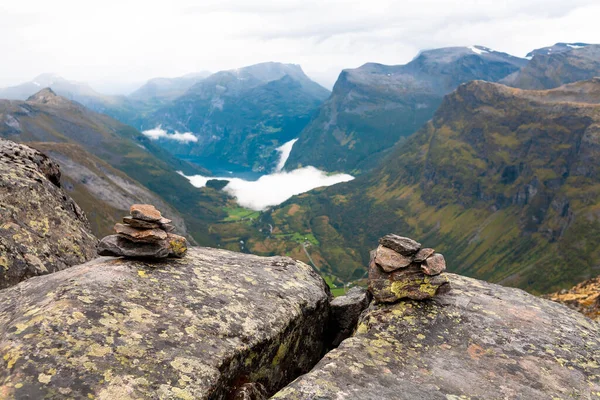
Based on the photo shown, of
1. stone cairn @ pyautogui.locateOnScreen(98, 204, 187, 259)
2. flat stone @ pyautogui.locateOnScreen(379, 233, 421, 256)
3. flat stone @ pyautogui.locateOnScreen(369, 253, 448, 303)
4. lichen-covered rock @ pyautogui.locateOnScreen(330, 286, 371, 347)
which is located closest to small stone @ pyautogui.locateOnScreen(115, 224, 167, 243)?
stone cairn @ pyautogui.locateOnScreen(98, 204, 187, 259)

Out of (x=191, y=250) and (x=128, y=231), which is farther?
(x=191, y=250)

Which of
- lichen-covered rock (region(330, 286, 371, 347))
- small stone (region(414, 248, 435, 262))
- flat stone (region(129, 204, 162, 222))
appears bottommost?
lichen-covered rock (region(330, 286, 371, 347))

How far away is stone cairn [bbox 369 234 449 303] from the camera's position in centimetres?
1766

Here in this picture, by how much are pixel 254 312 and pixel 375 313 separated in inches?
204

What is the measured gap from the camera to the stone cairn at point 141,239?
16891mm

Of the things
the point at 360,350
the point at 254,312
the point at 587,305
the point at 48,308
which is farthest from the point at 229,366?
the point at 587,305

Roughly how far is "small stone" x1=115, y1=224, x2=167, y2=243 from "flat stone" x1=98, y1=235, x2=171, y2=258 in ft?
0.91

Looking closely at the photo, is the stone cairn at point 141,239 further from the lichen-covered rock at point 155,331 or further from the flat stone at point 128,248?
the lichen-covered rock at point 155,331

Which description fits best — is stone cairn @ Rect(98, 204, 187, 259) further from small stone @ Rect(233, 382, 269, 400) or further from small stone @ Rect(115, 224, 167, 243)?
small stone @ Rect(233, 382, 269, 400)

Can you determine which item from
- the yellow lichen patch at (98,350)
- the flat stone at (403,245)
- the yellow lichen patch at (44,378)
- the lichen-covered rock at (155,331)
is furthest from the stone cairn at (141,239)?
the flat stone at (403,245)

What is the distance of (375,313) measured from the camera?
17.0 metres

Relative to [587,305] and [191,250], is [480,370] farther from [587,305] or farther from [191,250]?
[587,305]

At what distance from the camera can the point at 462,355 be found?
47.9 ft

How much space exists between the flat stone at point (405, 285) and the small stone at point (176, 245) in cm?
888
